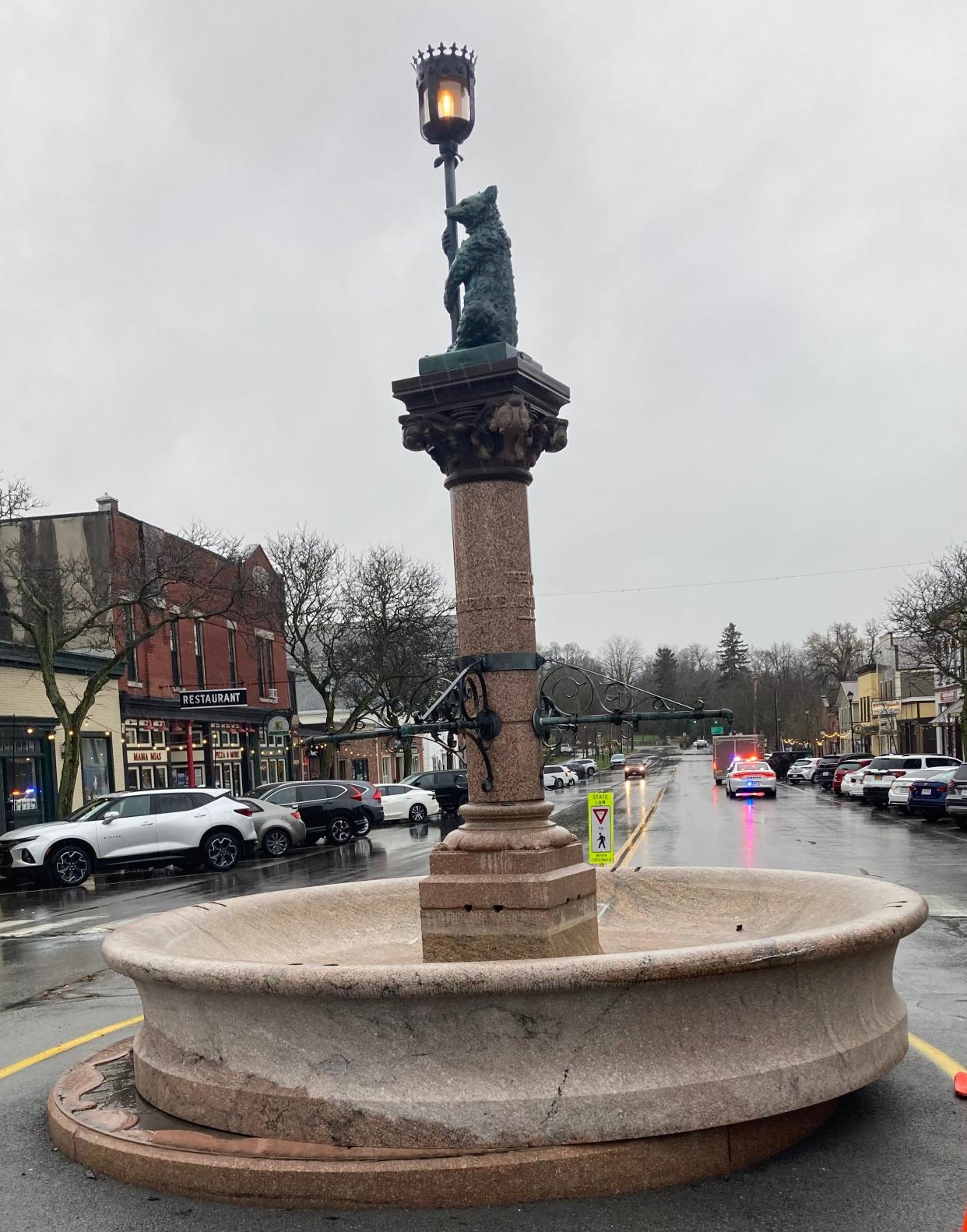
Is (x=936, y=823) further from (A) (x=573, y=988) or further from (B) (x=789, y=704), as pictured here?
(B) (x=789, y=704)

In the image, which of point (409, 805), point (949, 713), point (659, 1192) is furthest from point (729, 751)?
point (659, 1192)

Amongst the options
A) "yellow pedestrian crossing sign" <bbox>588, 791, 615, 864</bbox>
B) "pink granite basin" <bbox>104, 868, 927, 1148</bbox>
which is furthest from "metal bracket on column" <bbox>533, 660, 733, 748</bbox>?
"yellow pedestrian crossing sign" <bbox>588, 791, 615, 864</bbox>

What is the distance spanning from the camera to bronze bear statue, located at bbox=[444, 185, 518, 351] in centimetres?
732

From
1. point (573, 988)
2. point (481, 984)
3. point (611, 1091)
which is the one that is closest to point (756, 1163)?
point (611, 1091)

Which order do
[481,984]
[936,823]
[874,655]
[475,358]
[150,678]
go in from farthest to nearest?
1. [874,655]
2. [150,678]
3. [936,823]
4. [475,358]
5. [481,984]

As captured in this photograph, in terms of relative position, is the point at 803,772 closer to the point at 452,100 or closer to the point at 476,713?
the point at 476,713

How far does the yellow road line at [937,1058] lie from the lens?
20.5 ft

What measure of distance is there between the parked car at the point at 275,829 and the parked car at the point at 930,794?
16147mm

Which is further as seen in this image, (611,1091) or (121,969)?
(121,969)

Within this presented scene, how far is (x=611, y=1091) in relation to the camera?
185 inches

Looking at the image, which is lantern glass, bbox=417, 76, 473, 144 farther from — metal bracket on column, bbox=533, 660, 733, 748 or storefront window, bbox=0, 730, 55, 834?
storefront window, bbox=0, 730, 55, 834

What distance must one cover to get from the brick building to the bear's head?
21.9m

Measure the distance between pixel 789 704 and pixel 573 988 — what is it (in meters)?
130

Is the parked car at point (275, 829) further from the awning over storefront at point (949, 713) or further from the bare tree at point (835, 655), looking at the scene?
the bare tree at point (835, 655)
